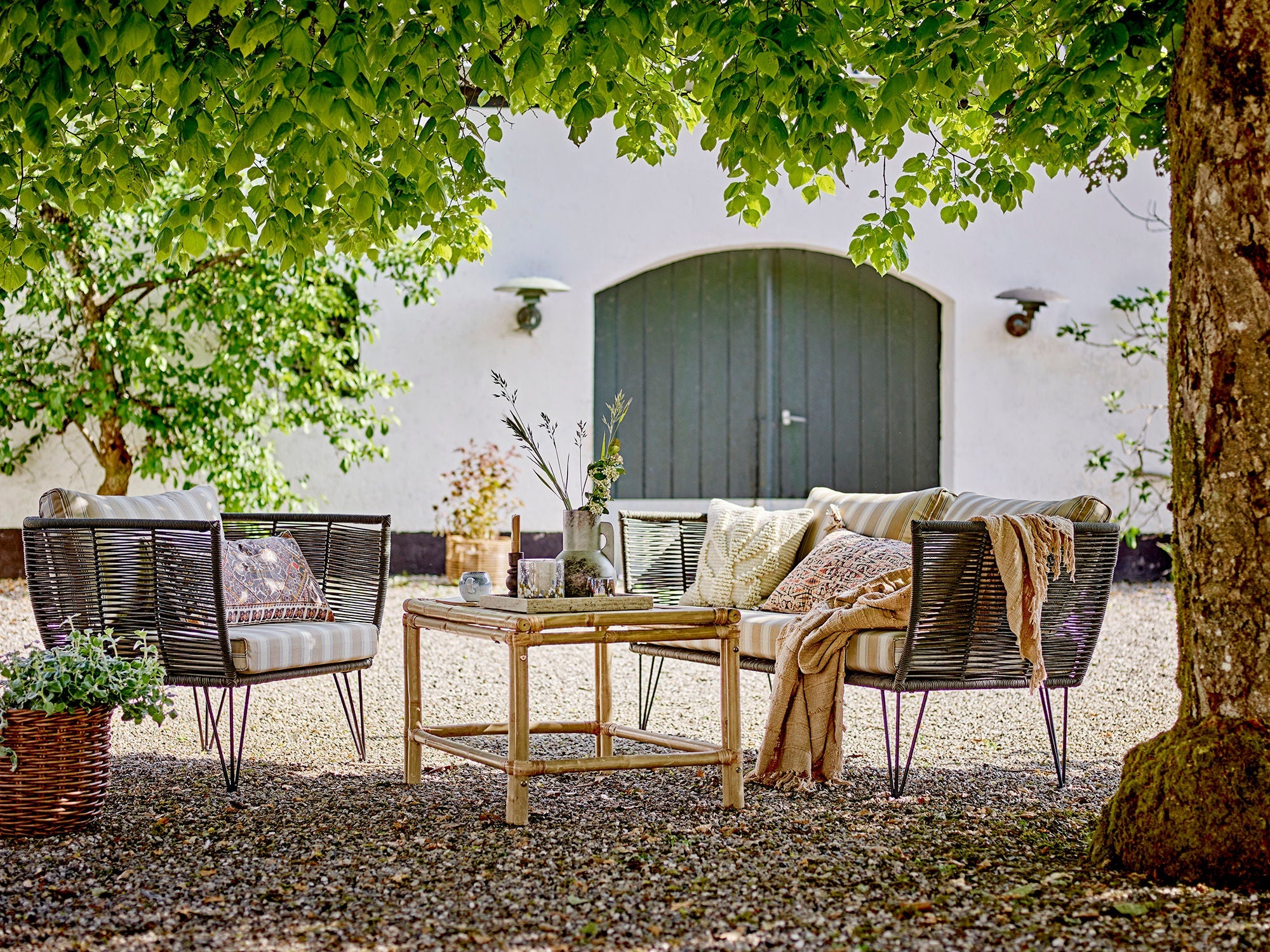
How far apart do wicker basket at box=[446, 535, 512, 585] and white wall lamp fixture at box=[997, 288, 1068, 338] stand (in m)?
3.86

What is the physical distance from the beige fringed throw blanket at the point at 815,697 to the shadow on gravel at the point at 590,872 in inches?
4.0

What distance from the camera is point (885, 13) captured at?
3893 mm

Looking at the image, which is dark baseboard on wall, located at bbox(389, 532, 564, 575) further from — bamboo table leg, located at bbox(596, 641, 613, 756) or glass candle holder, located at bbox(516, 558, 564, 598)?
glass candle holder, located at bbox(516, 558, 564, 598)

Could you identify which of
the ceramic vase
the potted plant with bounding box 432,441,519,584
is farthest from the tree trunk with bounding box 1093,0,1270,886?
the potted plant with bounding box 432,441,519,584

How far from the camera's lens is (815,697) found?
3.76 meters

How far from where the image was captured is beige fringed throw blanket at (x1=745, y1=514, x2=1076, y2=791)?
3652 mm

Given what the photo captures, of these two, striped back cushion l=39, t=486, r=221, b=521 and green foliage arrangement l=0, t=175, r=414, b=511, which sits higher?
green foliage arrangement l=0, t=175, r=414, b=511

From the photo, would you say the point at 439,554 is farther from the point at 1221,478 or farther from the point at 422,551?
the point at 1221,478

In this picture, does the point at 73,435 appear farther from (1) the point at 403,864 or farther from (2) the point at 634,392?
(1) the point at 403,864

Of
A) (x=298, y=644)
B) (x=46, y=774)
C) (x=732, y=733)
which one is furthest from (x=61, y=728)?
(x=732, y=733)

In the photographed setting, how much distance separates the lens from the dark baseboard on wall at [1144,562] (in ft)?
30.8

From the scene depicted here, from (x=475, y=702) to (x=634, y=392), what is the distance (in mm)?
4417

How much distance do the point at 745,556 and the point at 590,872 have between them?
1.91m

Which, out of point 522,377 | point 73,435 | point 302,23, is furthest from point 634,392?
point 302,23
